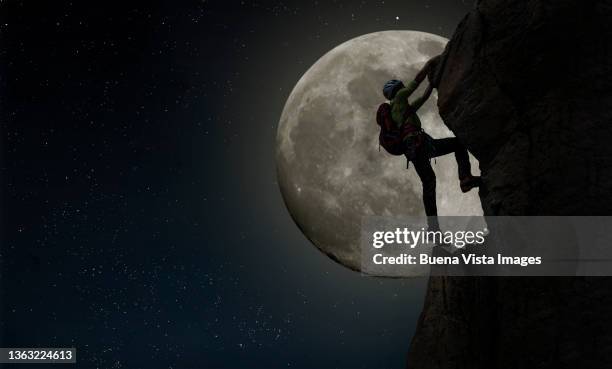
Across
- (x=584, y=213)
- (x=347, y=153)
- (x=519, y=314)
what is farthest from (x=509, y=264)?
(x=347, y=153)

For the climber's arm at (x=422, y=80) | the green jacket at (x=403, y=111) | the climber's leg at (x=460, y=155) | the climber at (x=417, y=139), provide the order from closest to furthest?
the climber's leg at (x=460, y=155) → the climber's arm at (x=422, y=80) → the climber at (x=417, y=139) → the green jacket at (x=403, y=111)

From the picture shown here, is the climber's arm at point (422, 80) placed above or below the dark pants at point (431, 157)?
above

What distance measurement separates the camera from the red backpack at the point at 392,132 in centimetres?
793

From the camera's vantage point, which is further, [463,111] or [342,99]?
[342,99]

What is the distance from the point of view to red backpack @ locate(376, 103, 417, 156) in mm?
7926

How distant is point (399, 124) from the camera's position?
7.98 metres

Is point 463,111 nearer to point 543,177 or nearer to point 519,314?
point 543,177

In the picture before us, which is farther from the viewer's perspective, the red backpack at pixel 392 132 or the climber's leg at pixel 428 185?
the red backpack at pixel 392 132

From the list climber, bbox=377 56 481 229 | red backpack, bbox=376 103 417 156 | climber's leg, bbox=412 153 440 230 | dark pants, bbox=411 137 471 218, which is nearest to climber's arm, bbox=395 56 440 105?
climber, bbox=377 56 481 229

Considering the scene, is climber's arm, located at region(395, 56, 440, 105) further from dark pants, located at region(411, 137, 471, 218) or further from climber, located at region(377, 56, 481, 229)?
dark pants, located at region(411, 137, 471, 218)

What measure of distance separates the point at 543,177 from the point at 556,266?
96 centimetres

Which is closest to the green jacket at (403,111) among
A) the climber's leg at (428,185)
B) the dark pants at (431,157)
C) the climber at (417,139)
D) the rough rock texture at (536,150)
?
the climber at (417,139)

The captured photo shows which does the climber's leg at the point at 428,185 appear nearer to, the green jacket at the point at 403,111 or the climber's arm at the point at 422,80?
the green jacket at the point at 403,111

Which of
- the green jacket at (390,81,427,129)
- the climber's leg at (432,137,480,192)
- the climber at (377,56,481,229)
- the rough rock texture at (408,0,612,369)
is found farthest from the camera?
the green jacket at (390,81,427,129)
